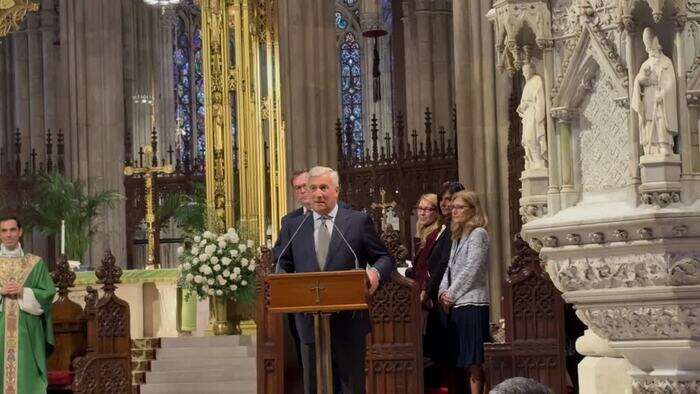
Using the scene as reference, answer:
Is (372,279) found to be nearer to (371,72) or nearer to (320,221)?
(320,221)

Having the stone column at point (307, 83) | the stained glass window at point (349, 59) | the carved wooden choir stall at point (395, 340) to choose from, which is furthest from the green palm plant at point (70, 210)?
the stained glass window at point (349, 59)

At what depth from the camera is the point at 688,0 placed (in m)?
4.77

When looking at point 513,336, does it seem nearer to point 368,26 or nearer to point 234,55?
point 234,55

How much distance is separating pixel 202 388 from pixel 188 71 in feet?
69.2

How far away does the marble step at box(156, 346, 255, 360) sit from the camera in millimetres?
13258

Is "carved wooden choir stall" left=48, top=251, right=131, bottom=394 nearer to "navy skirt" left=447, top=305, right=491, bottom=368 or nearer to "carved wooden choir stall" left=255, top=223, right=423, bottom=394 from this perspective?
"carved wooden choir stall" left=255, top=223, right=423, bottom=394

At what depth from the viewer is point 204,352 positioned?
522 inches

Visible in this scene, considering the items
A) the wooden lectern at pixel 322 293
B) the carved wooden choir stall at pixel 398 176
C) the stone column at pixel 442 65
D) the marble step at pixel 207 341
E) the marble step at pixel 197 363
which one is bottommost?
the marble step at pixel 197 363

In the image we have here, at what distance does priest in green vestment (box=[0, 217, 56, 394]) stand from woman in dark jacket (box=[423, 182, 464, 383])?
283 centimetres

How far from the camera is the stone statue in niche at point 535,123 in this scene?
5.27 m

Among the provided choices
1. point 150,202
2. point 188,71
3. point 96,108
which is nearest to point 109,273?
point 150,202

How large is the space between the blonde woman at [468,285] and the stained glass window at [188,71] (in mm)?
24206

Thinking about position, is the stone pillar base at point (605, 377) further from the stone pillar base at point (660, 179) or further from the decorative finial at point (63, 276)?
the decorative finial at point (63, 276)

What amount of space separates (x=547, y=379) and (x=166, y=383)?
16.8 feet
